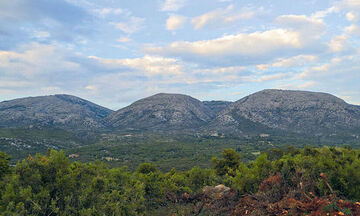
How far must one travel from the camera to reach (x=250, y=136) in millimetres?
182125

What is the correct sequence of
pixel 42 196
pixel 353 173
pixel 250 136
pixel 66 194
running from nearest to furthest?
pixel 42 196 → pixel 66 194 → pixel 353 173 → pixel 250 136

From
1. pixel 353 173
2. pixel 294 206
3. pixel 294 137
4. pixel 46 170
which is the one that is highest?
pixel 46 170

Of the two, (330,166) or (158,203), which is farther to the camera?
(158,203)

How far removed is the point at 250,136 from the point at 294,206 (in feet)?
584

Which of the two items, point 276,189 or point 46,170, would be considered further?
point 276,189

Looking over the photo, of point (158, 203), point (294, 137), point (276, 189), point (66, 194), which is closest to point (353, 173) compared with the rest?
point (276, 189)

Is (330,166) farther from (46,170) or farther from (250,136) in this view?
(250,136)

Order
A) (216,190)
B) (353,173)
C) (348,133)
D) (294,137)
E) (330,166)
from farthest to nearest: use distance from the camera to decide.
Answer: (294,137) → (348,133) → (216,190) → (330,166) → (353,173)

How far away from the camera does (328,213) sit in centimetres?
1077

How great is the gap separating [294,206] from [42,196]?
12290mm

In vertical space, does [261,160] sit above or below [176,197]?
above

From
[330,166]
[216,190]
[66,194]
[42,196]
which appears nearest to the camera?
[42,196]

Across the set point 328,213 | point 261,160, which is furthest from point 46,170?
point 261,160

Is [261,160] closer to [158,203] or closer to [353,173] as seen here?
[353,173]
